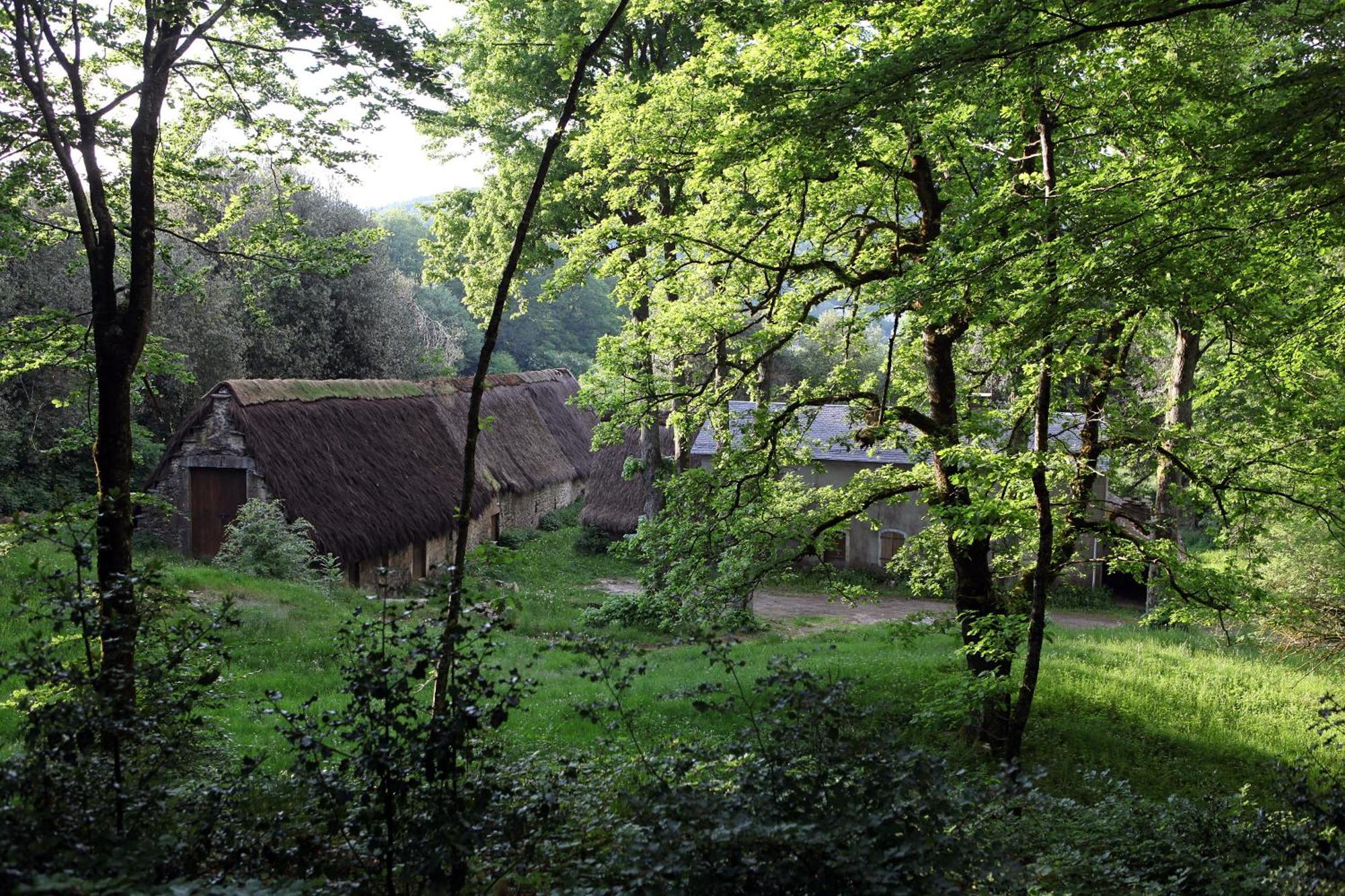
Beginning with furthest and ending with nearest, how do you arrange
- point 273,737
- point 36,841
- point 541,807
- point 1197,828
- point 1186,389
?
point 1186,389 → point 273,737 → point 1197,828 → point 541,807 → point 36,841

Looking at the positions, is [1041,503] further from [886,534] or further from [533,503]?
[533,503]

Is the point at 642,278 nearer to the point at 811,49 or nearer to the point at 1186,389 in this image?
the point at 811,49

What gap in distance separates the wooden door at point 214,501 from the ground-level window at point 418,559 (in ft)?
13.2

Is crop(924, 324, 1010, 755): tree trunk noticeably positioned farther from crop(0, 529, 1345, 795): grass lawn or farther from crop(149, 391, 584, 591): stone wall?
crop(149, 391, 584, 591): stone wall

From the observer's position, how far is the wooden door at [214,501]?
61.1 feet

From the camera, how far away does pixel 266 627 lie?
1229 centimetres

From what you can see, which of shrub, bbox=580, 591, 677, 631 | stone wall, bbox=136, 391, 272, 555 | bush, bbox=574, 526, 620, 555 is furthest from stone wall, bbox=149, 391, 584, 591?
bush, bbox=574, 526, 620, 555

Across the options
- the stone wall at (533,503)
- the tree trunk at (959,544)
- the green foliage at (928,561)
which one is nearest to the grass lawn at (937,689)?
the tree trunk at (959,544)

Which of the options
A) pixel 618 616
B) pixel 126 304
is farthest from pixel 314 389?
pixel 126 304

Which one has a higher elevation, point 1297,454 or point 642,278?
point 642,278

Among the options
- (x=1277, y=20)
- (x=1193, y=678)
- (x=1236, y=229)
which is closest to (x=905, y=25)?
(x=1236, y=229)

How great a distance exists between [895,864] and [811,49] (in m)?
7.32

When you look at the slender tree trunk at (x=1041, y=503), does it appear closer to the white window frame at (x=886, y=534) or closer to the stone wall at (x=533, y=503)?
the white window frame at (x=886, y=534)

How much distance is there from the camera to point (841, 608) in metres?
22.8
